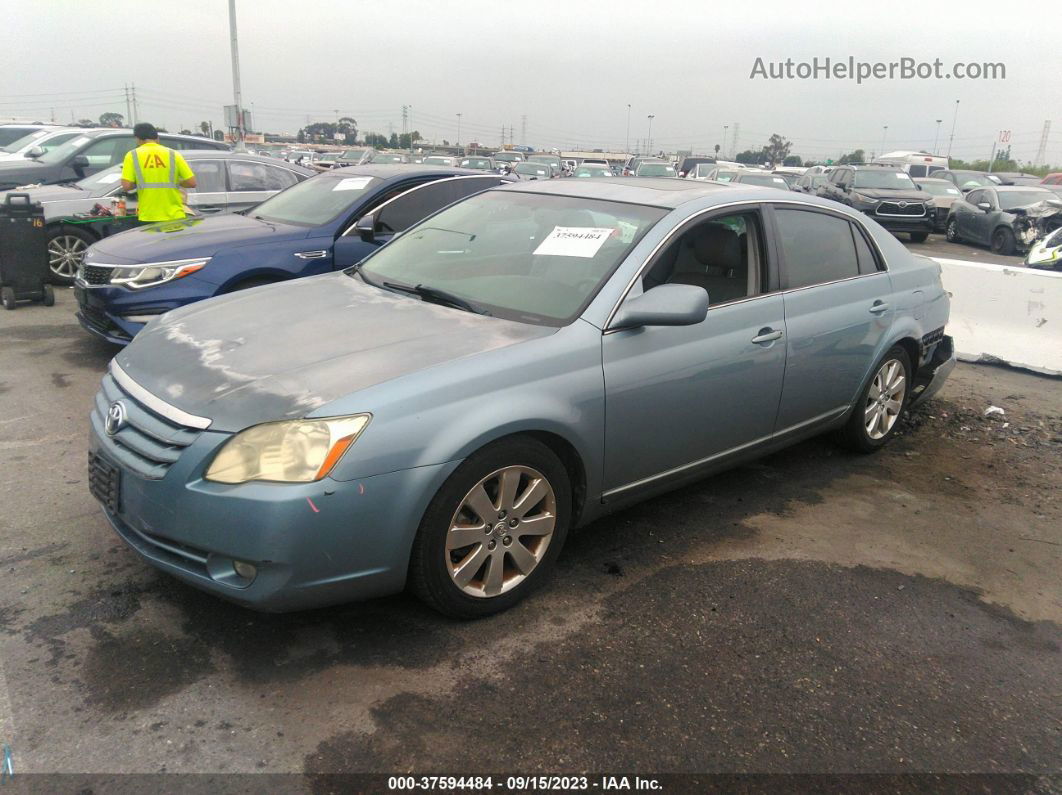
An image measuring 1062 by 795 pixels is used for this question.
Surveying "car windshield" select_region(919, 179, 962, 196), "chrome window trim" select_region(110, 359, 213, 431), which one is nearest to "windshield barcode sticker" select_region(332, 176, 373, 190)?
"chrome window trim" select_region(110, 359, 213, 431)

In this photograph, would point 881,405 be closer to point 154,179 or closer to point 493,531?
point 493,531

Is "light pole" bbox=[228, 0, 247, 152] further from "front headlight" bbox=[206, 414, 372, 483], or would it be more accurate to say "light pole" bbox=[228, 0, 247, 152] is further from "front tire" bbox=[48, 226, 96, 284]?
"front headlight" bbox=[206, 414, 372, 483]

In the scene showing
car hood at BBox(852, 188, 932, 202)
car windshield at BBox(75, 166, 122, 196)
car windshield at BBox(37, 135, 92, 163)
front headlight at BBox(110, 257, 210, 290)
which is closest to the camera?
front headlight at BBox(110, 257, 210, 290)

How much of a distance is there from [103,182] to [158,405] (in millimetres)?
7972

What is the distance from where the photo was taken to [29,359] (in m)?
6.52

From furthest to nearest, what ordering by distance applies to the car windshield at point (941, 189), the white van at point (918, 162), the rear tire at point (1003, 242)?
1. the white van at point (918, 162)
2. the car windshield at point (941, 189)
3. the rear tire at point (1003, 242)

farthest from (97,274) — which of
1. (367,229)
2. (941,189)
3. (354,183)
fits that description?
(941,189)

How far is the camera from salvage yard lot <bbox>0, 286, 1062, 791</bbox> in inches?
98.1

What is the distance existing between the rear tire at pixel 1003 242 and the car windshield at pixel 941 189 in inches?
169

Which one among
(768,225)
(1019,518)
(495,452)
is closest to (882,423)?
(1019,518)

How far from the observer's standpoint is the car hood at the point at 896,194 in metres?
19.2

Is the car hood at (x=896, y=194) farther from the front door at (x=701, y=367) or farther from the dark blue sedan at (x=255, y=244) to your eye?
the front door at (x=701, y=367)

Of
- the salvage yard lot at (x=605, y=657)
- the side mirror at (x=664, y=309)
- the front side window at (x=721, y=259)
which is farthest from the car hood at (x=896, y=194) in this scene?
the side mirror at (x=664, y=309)

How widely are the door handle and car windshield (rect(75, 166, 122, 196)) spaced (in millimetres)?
8234
